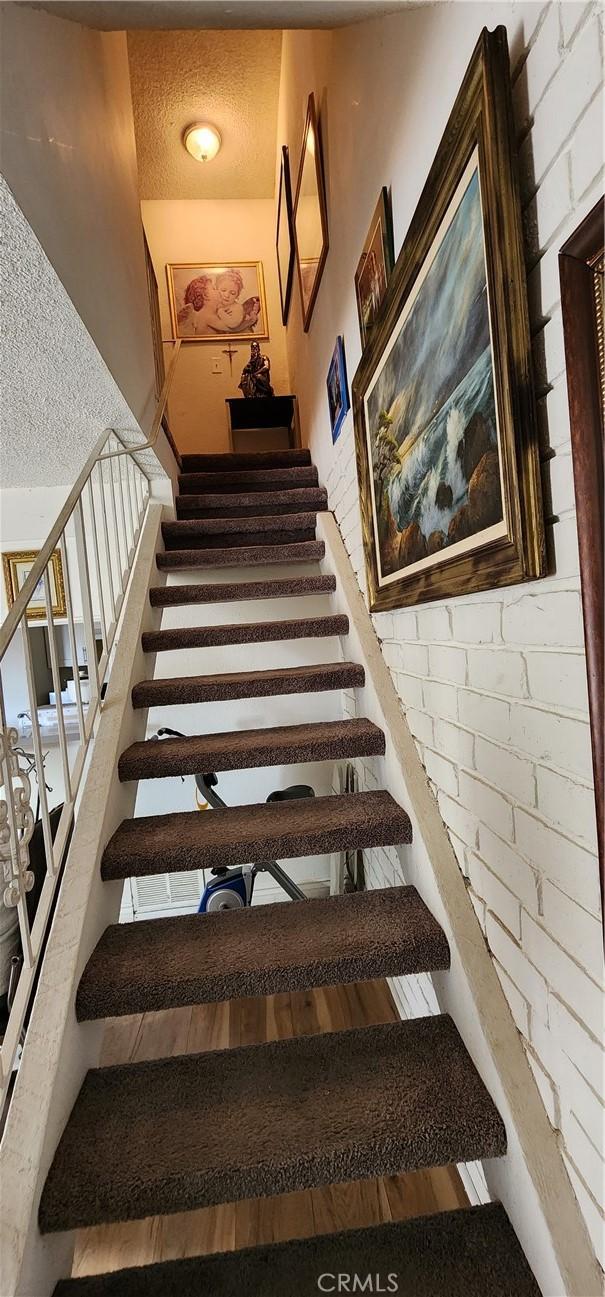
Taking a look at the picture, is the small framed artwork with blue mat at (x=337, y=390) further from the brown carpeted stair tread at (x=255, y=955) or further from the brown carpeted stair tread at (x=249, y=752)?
the brown carpeted stair tread at (x=255, y=955)

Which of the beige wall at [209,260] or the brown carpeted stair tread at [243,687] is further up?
the beige wall at [209,260]

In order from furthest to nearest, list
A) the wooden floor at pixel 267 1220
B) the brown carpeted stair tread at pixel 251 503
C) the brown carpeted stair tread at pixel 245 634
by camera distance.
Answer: the brown carpeted stair tread at pixel 251 503 < the brown carpeted stair tread at pixel 245 634 < the wooden floor at pixel 267 1220

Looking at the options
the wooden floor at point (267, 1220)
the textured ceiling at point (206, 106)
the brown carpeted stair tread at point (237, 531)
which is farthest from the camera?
the textured ceiling at point (206, 106)

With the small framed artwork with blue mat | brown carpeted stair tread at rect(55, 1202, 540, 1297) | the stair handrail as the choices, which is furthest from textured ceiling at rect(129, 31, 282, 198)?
brown carpeted stair tread at rect(55, 1202, 540, 1297)

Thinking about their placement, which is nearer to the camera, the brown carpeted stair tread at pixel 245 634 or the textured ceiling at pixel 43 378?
the textured ceiling at pixel 43 378

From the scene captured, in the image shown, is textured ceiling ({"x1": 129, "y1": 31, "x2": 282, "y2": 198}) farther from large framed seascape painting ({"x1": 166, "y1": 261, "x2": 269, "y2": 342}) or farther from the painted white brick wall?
the painted white brick wall

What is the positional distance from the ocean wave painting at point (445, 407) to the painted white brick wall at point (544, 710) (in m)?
0.11

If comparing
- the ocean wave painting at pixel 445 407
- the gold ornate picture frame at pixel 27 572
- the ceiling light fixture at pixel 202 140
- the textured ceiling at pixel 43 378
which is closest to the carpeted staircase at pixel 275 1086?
the ocean wave painting at pixel 445 407

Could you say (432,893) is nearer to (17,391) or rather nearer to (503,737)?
(503,737)

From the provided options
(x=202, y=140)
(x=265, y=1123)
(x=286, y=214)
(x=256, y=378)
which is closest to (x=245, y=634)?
(x=265, y=1123)

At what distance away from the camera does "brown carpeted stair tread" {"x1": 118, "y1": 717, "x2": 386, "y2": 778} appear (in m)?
1.74

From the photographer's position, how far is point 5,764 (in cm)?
110

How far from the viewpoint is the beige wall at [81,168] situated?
1132 mm

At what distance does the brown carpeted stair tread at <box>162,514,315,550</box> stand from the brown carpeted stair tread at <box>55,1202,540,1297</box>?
2.46m
